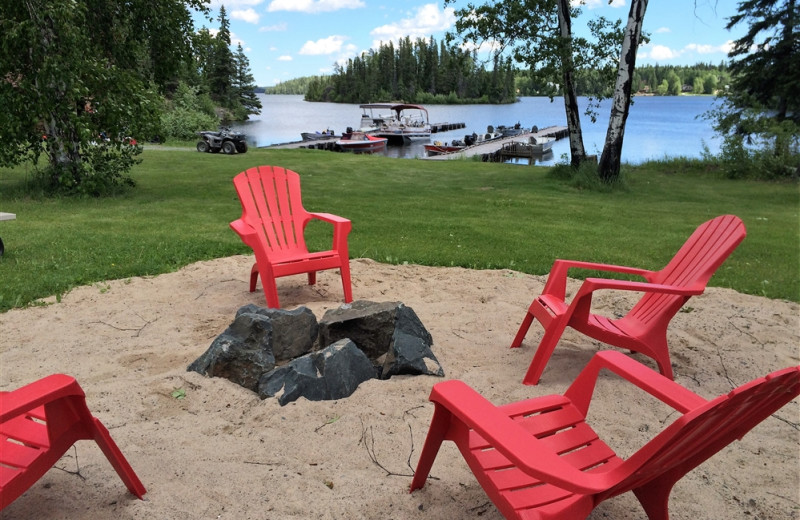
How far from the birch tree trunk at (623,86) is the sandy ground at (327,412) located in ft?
22.9

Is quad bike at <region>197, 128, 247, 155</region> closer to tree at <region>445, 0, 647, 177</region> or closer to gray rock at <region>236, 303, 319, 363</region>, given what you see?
tree at <region>445, 0, 647, 177</region>

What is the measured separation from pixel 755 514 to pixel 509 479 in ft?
3.41

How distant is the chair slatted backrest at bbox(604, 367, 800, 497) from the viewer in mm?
1383

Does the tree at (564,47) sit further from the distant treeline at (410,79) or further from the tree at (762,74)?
the distant treeline at (410,79)

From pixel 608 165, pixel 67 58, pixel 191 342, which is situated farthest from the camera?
pixel 608 165

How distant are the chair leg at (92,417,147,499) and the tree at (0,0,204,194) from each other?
690 cm

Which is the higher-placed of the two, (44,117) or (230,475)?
(44,117)

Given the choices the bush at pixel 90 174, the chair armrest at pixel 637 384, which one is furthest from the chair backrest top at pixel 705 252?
the bush at pixel 90 174

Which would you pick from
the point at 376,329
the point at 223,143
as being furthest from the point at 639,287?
the point at 223,143

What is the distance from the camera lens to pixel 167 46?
31.9ft

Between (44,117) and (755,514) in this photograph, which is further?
(44,117)

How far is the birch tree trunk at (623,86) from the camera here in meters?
10.2

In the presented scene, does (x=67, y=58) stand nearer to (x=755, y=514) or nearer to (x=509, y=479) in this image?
(x=509, y=479)

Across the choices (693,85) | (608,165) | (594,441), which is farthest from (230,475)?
(693,85)
